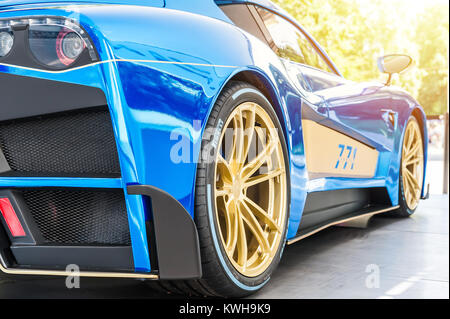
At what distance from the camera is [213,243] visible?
2221 mm

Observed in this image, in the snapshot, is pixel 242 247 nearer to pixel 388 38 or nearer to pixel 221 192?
pixel 221 192

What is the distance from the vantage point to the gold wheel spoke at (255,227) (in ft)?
8.63

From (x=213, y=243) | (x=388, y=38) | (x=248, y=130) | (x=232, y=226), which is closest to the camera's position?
(x=213, y=243)

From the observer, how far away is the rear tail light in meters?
2.07

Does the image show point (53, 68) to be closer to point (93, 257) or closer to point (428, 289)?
point (93, 257)

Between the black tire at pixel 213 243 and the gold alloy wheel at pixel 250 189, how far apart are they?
0.17 ft

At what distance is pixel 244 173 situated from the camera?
2629 mm

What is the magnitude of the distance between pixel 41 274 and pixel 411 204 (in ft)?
13.2

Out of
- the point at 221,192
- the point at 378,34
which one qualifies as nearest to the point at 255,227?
the point at 221,192

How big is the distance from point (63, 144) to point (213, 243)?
679mm

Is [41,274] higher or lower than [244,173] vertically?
lower

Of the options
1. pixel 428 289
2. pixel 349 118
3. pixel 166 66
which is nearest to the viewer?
Result: pixel 166 66

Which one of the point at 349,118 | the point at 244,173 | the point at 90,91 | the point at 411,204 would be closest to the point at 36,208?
the point at 90,91

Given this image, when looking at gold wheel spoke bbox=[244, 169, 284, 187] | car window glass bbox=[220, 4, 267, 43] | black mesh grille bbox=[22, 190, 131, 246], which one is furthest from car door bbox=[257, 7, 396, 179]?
black mesh grille bbox=[22, 190, 131, 246]
